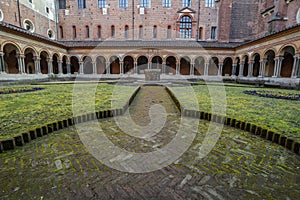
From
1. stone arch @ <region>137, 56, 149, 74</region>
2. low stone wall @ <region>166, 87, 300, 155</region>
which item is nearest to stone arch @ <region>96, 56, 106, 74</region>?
stone arch @ <region>137, 56, 149, 74</region>

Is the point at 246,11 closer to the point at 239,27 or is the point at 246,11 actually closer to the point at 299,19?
the point at 239,27

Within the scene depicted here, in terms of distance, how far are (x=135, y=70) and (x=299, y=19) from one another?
23.8m

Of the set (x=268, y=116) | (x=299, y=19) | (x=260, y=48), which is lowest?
(x=268, y=116)

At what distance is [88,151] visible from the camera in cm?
282

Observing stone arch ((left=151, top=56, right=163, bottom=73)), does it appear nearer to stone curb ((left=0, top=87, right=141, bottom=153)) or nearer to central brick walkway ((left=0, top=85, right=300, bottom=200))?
stone curb ((left=0, top=87, right=141, bottom=153))

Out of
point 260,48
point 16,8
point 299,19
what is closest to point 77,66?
point 16,8

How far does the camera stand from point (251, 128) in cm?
370

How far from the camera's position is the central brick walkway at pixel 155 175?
1.88 m

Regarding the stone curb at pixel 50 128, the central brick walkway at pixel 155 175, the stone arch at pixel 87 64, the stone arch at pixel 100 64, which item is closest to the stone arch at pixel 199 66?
the stone arch at pixel 100 64

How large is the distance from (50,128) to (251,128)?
4.67m

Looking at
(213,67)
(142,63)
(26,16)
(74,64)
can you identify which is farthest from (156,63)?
(26,16)

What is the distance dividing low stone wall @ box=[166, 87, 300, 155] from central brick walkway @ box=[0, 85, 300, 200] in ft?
0.47

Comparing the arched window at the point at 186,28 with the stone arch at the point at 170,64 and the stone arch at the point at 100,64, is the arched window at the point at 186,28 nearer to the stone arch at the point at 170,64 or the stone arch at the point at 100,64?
the stone arch at the point at 170,64

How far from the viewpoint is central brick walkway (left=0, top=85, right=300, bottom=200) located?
1879mm
